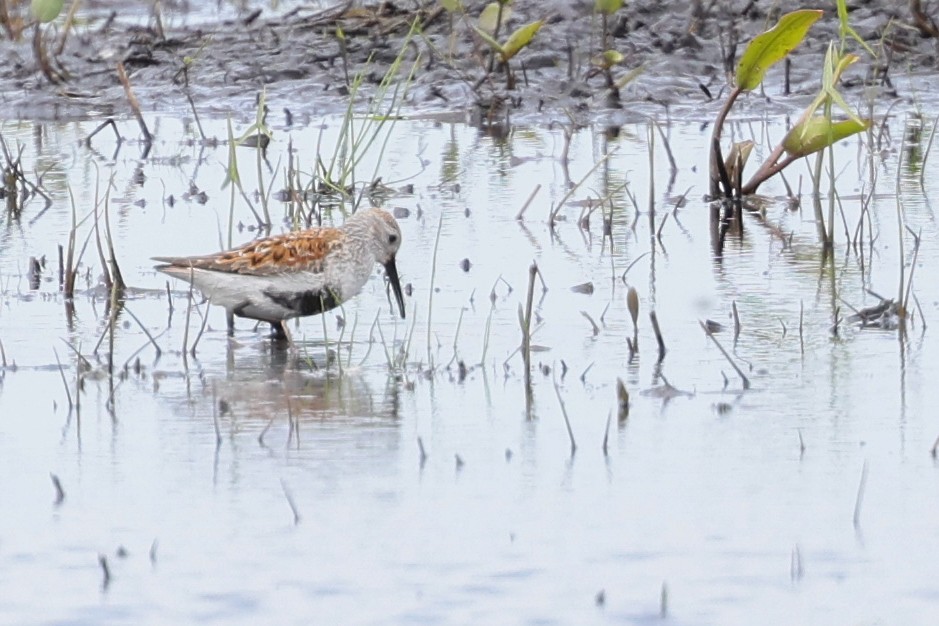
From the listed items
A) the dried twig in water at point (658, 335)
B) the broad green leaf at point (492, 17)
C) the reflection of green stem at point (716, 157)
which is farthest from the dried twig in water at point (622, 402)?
the broad green leaf at point (492, 17)

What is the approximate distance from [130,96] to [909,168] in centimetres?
462

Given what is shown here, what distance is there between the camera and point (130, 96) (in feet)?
36.9

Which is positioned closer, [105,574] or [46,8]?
[105,574]

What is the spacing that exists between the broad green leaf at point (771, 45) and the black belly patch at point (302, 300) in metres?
2.62

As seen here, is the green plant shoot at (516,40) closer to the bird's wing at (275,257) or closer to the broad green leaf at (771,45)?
the broad green leaf at (771,45)

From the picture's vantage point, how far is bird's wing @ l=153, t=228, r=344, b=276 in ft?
24.5

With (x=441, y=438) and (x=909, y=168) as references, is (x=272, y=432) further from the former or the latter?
(x=909, y=168)

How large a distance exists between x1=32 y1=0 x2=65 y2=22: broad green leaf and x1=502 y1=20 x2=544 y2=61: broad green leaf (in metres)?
2.84

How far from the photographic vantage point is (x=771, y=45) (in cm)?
894

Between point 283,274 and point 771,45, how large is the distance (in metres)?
2.87

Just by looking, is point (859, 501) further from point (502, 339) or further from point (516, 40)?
point (516, 40)

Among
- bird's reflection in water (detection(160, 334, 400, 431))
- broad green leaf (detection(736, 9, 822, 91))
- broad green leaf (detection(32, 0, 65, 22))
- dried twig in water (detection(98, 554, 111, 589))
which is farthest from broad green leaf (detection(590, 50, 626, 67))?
dried twig in water (detection(98, 554, 111, 589))

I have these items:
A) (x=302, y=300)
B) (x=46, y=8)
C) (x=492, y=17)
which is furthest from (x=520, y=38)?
(x=302, y=300)

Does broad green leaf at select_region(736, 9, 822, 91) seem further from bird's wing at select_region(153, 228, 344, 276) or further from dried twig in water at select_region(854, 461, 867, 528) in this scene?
dried twig in water at select_region(854, 461, 867, 528)
